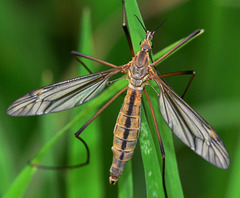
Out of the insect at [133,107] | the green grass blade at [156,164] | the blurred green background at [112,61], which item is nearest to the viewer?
the green grass blade at [156,164]

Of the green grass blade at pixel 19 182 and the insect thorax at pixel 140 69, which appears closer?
the green grass blade at pixel 19 182

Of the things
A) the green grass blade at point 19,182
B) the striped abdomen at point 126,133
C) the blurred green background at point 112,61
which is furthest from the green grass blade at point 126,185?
the blurred green background at point 112,61

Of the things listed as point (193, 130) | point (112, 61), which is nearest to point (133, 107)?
point (193, 130)

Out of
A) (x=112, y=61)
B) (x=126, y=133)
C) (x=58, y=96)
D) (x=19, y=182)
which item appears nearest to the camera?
(x=19, y=182)

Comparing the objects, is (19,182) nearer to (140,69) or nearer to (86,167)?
(86,167)

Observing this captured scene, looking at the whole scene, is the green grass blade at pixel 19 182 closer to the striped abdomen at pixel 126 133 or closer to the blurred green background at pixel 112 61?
the striped abdomen at pixel 126 133

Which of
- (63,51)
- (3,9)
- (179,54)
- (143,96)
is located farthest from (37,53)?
(143,96)

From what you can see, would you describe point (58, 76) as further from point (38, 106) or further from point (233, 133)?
point (233, 133)
